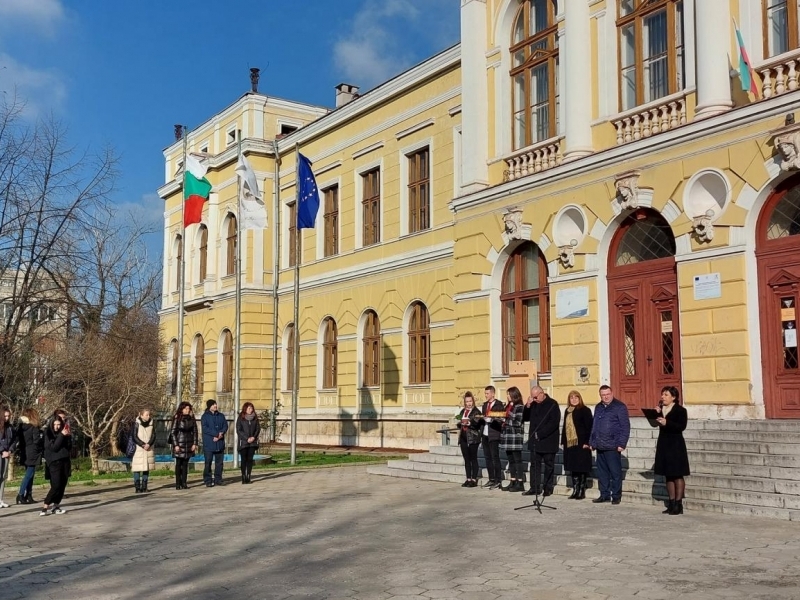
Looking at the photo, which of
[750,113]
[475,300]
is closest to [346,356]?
[475,300]

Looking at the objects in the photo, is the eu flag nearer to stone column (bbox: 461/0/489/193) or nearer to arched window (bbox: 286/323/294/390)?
stone column (bbox: 461/0/489/193)

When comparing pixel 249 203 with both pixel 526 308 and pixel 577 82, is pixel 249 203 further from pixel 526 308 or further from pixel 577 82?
pixel 577 82

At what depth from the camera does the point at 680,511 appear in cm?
1208

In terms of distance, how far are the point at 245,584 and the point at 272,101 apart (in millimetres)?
31752

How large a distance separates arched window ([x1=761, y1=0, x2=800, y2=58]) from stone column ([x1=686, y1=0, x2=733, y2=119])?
606 mm

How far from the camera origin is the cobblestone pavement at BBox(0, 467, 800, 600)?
7.82 metres

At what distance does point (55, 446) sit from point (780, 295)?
11961 mm

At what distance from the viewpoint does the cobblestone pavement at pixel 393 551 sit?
308 inches

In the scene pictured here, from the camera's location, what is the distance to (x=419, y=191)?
28.3 m

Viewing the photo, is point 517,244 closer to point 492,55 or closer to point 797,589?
point 492,55

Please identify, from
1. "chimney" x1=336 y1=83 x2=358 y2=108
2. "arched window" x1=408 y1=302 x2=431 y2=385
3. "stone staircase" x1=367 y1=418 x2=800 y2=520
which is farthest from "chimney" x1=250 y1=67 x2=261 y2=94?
"stone staircase" x1=367 y1=418 x2=800 y2=520

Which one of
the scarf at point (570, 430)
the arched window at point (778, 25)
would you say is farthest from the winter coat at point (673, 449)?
the arched window at point (778, 25)

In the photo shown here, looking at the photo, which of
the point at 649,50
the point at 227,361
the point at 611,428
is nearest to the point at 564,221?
the point at 649,50

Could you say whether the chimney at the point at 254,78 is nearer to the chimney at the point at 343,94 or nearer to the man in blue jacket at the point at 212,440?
the chimney at the point at 343,94
